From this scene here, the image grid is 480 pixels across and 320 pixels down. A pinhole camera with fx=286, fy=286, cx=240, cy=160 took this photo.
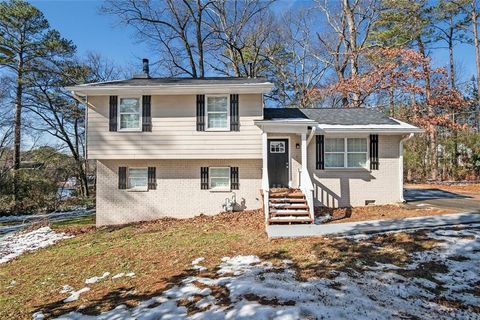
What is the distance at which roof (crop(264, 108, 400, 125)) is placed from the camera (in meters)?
11.2

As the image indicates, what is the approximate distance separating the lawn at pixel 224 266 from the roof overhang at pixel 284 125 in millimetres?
3458

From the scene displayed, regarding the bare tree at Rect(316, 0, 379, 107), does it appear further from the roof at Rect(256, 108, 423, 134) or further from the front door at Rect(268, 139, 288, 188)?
the front door at Rect(268, 139, 288, 188)

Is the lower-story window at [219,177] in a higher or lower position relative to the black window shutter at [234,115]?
lower

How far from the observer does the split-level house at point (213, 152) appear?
34.7 feet

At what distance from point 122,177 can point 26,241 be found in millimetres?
3710

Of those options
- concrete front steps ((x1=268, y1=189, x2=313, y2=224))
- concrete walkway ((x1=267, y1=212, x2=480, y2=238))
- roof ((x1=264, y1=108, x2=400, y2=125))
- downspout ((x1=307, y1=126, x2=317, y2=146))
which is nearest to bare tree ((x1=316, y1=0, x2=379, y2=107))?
roof ((x1=264, y1=108, x2=400, y2=125))

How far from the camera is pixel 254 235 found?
765 centimetres

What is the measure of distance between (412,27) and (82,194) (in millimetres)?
26529

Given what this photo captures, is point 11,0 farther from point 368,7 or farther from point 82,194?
point 368,7

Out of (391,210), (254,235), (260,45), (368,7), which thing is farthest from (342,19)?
(254,235)

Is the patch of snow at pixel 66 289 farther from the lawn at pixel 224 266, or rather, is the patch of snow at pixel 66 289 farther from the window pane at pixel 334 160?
the window pane at pixel 334 160

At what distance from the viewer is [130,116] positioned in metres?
10.8

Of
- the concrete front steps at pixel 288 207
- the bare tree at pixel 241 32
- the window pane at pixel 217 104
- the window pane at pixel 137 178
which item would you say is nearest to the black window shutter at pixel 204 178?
the window pane at pixel 137 178

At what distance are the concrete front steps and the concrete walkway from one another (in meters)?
0.36
